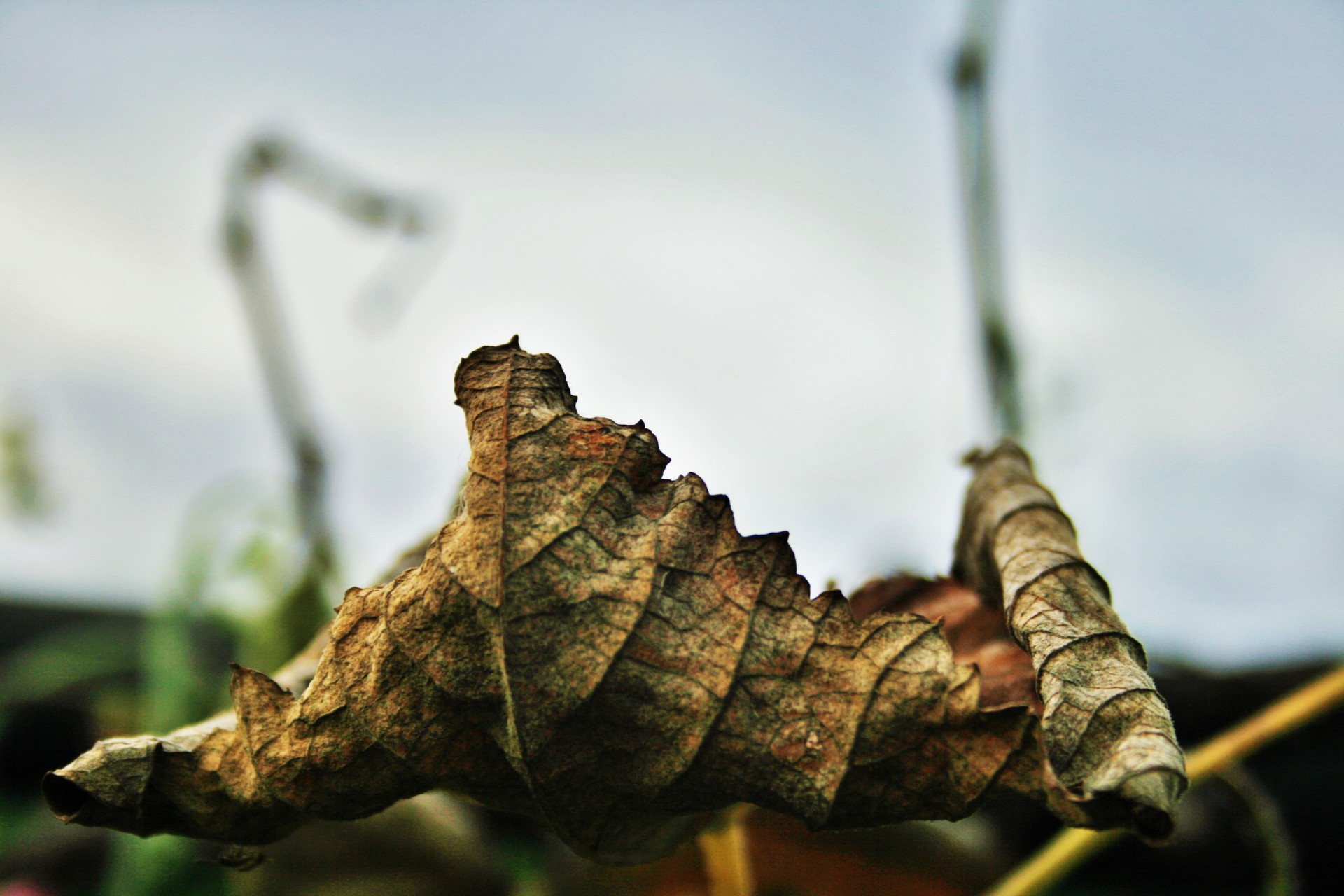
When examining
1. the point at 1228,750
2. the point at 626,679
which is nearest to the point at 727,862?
the point at 626,679

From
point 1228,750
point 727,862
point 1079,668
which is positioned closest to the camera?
point 1079,668

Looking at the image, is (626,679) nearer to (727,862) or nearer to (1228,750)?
(727,862)

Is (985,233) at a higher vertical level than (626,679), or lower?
higher

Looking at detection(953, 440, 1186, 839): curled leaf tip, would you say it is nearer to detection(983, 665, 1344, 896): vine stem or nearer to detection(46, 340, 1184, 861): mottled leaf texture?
detection(46, 340, 1184, 861): mottled leaf texture

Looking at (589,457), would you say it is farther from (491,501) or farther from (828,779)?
(828,779)

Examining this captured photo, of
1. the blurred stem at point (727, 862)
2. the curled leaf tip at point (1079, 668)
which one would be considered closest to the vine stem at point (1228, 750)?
the blurred stem at point (727, 862)

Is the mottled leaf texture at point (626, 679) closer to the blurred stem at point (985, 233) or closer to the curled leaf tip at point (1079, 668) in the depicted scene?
the curled leaf tip at point (1079, 668)

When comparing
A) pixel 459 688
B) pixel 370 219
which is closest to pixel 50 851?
pixel 370 219
